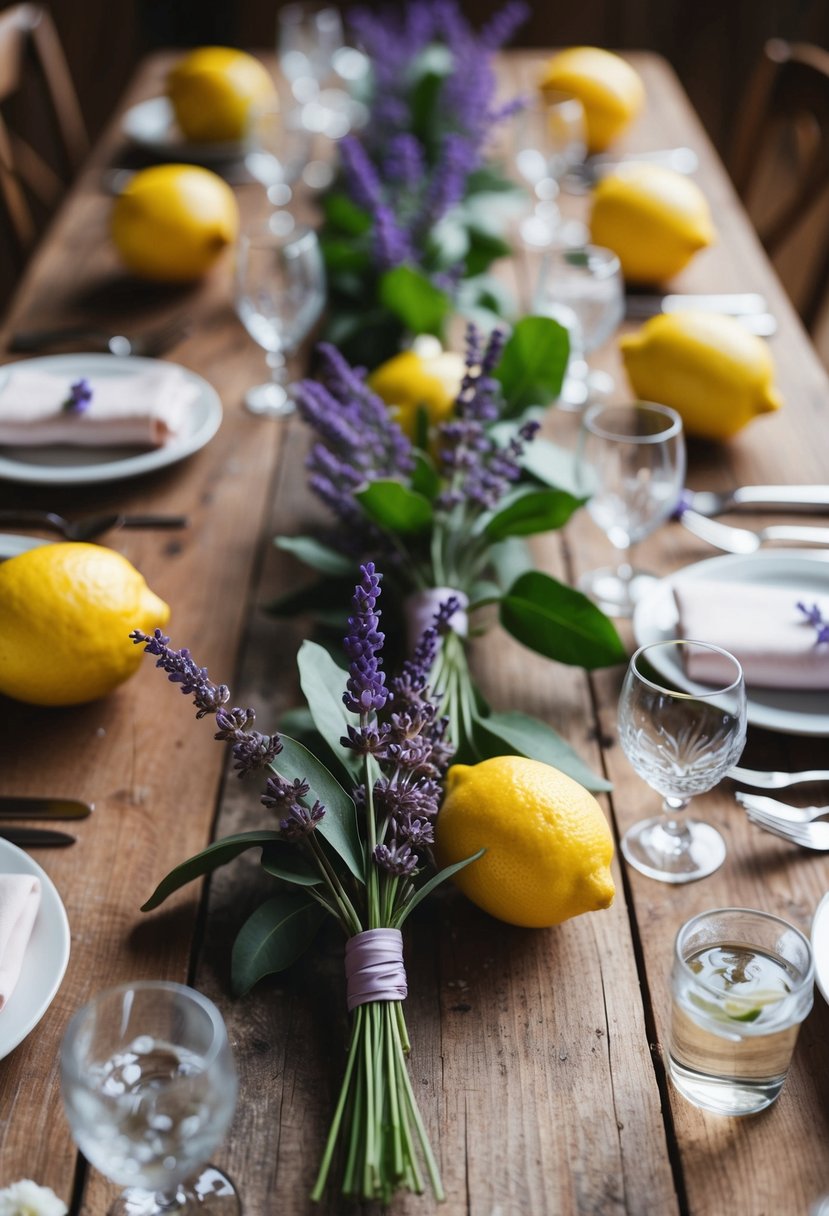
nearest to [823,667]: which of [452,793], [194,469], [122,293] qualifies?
[452,793]

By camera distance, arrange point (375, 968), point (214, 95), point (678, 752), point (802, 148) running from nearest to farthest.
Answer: point (375, 968) → point (678, 752) → point (214, 95) → point (802, 148)

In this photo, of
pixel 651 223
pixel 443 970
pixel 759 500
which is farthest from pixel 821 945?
pixel 651 223

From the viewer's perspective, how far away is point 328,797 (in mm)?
758

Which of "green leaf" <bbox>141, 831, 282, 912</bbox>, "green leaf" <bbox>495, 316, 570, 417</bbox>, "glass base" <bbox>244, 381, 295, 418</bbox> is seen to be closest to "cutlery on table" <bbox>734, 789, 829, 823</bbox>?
"green leaf" <bbox>141, 831, 282, 912</bbox>

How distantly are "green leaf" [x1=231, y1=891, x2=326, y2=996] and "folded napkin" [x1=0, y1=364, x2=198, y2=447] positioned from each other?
0.66m

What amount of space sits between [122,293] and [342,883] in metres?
1.17

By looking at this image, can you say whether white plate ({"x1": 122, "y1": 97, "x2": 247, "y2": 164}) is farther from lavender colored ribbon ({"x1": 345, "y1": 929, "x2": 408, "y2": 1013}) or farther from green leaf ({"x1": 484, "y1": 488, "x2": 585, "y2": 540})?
lavender colored ribbon ({"x1": 345, "y1": 929, "x2": 408, "y2": 1013})

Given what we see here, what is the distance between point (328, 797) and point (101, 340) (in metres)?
0.96

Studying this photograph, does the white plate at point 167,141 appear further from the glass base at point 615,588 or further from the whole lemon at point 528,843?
the whole lemon at point 528,843

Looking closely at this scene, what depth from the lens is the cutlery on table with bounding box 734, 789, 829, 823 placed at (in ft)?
2.85

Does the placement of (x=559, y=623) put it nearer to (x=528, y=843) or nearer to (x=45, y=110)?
(x=528, y=843)

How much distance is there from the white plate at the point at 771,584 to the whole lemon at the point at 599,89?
1.23 meters

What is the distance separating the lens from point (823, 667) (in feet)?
3.11

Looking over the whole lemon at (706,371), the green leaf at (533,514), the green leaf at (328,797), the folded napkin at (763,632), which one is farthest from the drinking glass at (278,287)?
the green leaf at (328,797)
